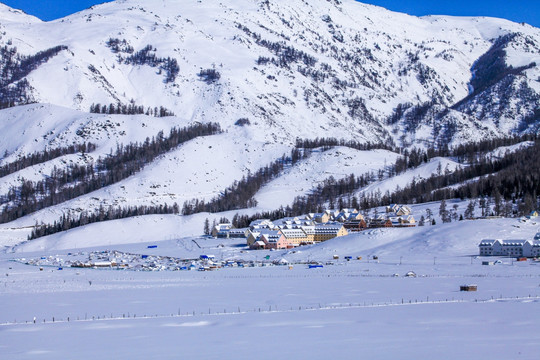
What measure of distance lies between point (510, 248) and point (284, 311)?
49.8 m

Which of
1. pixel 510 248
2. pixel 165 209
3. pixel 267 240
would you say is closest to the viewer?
pixel 510 248

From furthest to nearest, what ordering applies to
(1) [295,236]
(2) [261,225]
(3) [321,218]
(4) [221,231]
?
(3) [321,218]
(4) [221,231]
(2) [261,225]
(1) [295,236]

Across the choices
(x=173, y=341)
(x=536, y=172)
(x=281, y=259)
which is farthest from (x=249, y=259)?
(x=536, y=172)

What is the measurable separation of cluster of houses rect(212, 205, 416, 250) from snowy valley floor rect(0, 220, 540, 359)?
2890 centimetres

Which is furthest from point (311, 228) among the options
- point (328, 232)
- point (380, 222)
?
point (380, 222)

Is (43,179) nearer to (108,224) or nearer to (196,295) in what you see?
(108,224)

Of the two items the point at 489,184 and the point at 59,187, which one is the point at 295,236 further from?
the point at 59,187

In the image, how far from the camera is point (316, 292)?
56.8 metres

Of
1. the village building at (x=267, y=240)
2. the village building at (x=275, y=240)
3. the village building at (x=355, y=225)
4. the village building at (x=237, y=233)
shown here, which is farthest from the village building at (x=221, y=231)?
the village building at (x=355, y=225)

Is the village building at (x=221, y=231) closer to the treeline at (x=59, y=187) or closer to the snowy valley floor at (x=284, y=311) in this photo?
the snowy valley floor at (x=284, y=311)

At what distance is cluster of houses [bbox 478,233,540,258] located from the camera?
84.8 metres

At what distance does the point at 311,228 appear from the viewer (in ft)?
403

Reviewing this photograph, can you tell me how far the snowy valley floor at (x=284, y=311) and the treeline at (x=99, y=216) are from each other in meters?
60.5

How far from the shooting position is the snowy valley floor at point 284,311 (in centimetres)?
3341
